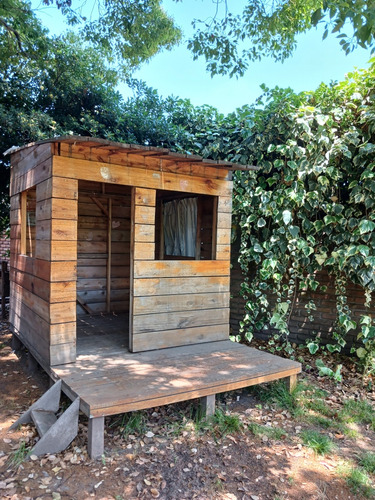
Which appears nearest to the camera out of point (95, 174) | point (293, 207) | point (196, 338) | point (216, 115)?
point (95, 174)

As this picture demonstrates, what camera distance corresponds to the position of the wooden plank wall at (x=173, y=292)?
143 inches

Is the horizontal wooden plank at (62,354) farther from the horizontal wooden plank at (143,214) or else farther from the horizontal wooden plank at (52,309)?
the horizontal wooden plank at (143,214)

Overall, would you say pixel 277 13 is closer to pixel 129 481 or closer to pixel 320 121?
pixel 320 121

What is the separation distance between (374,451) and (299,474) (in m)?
0.79

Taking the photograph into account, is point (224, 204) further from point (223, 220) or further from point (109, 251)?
point (109, 251)

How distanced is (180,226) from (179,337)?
221 centimetres

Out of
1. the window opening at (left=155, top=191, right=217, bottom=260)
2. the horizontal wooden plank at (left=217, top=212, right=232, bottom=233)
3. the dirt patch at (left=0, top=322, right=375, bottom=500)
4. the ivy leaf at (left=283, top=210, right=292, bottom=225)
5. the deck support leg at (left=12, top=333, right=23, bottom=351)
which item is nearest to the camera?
the dirt patch at (left=0, top=322, right=375, bottom=500)

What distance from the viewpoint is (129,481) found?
223 centimetres

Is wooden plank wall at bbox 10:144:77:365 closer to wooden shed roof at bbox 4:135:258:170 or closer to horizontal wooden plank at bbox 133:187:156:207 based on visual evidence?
wooden shed roof at bbox 4:135:258:170

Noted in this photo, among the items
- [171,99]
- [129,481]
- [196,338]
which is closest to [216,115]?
[171,99]

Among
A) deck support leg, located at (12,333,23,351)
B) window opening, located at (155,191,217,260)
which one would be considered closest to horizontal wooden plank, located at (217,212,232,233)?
window opening, located at (155,191,217,260)

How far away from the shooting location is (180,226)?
5637 mm

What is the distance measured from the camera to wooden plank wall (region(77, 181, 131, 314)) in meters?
5.71

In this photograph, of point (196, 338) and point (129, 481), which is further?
point (196, 338)
